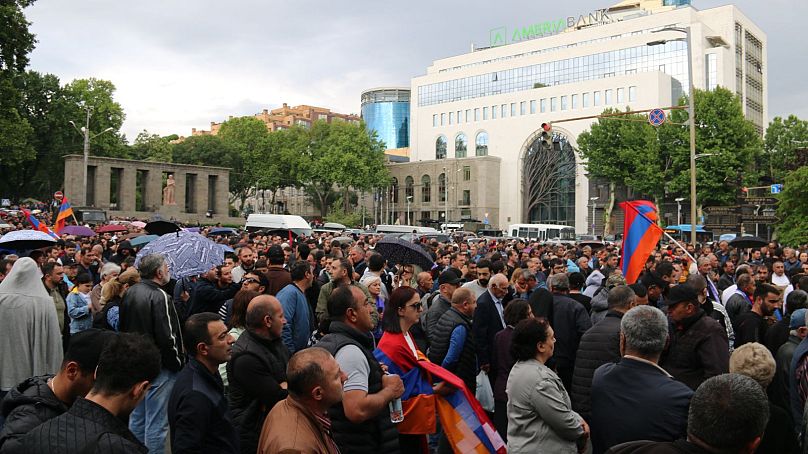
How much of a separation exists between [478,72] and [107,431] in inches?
3286

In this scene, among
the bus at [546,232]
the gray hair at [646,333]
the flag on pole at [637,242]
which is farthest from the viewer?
the bus at [546,232]

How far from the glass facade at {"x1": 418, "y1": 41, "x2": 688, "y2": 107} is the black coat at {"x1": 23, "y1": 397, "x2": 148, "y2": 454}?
6773cm

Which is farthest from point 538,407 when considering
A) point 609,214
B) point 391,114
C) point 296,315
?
point 391,114

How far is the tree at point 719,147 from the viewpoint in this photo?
48469mm

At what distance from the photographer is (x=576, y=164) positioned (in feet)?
233

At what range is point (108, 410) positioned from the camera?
2.79 m

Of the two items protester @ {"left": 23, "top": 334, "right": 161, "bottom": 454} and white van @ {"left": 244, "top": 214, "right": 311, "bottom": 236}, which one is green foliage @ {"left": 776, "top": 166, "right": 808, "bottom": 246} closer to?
white van @ {"left": 244, "top": 214, "right": 311, "bottom": 236}

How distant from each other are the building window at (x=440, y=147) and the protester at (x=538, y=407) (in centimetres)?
8180

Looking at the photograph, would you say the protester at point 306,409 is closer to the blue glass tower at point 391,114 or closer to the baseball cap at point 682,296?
the baseball cap at point 682,296

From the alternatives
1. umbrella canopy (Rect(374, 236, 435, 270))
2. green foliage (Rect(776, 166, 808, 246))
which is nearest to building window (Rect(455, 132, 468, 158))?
green foliage (Rect(776, 166, 808, 246))

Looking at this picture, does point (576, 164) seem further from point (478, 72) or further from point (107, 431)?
point (107, 431)

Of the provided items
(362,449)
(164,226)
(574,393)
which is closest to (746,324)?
(574,393)

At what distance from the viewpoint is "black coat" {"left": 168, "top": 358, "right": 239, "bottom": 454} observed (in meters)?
3.74

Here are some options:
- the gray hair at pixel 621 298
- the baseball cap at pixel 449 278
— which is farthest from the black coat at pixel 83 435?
the baseball cap at pixel 449 278
